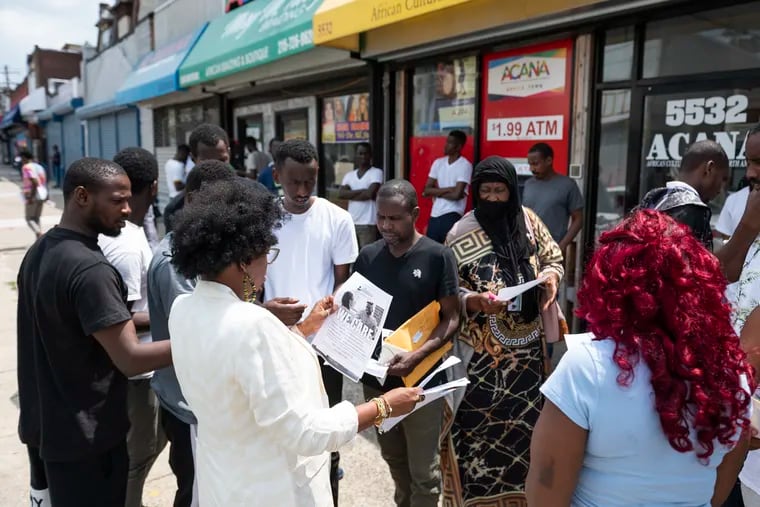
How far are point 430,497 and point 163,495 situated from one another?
171 centimetres

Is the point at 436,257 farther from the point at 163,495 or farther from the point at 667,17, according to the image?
the point at 667,17

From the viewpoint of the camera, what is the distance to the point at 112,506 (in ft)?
7.07

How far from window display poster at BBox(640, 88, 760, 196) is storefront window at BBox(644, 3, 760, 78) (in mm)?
220

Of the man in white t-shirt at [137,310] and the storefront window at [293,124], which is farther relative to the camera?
the storefront window at [293,124]

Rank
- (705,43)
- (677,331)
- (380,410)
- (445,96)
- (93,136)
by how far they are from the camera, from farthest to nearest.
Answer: (93,136), (445,96), (705,43), (380,410), (677,331)

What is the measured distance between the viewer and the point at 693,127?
468cm

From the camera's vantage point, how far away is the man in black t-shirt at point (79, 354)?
6.59ft

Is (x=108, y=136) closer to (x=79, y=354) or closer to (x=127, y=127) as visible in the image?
(x=127, y=127)

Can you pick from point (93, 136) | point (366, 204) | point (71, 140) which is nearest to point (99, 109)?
point (93, 136)

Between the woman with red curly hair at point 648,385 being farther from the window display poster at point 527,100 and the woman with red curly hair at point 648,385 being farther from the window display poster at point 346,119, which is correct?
the window display poster at point 346,119

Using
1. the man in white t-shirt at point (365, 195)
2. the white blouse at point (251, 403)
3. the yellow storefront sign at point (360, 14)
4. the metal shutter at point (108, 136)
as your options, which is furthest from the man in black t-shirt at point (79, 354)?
the metal shutter at point (108, 136)

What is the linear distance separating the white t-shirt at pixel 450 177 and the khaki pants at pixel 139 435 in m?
4.17

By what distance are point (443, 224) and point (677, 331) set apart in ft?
17.0

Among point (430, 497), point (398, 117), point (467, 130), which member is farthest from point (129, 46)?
point (430, 497)
